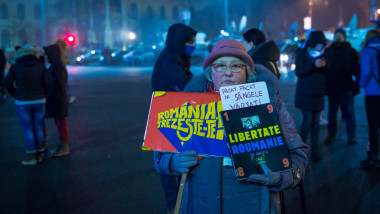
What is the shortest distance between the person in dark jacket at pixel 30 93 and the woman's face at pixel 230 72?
15.4ft

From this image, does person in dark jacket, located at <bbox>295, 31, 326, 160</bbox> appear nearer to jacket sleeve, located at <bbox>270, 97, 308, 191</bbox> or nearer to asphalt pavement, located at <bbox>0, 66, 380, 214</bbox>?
asphalt pavement, located at <bbox>0, 66, 380, 214</bbox>

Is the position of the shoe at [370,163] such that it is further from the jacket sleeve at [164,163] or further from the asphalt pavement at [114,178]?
the jacket sleeve at [164,163]

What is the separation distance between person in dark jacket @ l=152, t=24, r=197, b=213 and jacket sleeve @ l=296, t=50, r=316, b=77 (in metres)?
2.37

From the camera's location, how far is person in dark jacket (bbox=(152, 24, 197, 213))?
161 inches

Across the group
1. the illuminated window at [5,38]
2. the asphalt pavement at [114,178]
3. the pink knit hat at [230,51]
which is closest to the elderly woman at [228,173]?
the pink knit hat at [230,51]

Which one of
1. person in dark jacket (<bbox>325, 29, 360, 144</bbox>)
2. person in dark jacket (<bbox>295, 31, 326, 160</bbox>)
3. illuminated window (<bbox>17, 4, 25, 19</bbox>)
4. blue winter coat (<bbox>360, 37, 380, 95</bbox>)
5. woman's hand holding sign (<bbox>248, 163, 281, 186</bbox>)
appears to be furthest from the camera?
illuminated window (<bbox>17, 4, 25, 19</bbox>)

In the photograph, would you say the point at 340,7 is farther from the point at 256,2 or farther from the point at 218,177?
the point at 218,177

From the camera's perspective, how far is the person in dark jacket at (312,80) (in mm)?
6043

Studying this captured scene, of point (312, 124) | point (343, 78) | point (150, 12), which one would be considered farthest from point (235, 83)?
point (150, 12)

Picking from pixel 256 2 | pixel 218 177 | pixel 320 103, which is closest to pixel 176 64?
pixel 218 177

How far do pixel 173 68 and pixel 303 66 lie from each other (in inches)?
109

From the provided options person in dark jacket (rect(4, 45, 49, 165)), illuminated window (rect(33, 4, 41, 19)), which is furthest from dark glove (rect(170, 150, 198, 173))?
illuminated window (rect(33, 4, 41, 19))

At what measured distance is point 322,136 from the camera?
768 centimetres

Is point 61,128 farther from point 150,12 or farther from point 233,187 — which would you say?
point 150,12
